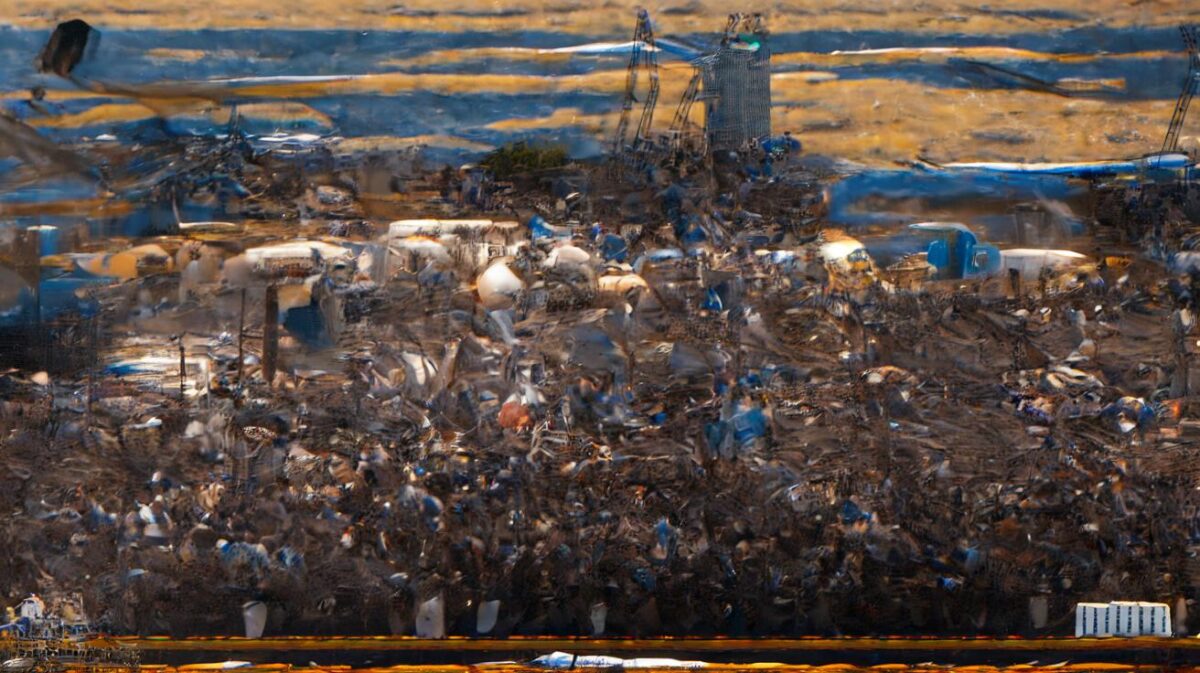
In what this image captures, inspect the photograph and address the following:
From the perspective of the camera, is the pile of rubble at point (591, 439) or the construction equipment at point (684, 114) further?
the construction equipment at point (684, 114)

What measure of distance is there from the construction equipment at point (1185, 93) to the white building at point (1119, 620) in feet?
7.32

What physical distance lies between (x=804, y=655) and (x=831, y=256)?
1.92 metres

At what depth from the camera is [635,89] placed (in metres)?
7.00

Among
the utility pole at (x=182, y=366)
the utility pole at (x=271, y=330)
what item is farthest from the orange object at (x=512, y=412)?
the utility pole at (x=182, y=366)

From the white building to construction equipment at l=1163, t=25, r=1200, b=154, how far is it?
7.32ft

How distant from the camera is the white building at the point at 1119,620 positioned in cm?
692

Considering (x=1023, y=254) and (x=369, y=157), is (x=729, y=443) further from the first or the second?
→ (x=369, y=157)

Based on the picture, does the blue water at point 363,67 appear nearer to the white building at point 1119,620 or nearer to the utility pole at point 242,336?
the utility pole at point 242,336

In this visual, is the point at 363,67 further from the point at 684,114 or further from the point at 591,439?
the point at 591,439

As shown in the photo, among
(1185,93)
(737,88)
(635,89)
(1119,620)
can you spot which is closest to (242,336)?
(635,89)

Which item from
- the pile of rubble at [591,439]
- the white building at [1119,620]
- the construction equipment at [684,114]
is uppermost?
the construction equipment at [684,114]

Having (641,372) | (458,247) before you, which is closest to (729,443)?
(641,372)

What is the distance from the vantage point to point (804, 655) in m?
6.88

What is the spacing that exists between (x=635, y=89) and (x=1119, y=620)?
3.47 m
